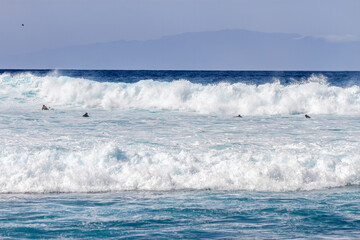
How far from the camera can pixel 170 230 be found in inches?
338

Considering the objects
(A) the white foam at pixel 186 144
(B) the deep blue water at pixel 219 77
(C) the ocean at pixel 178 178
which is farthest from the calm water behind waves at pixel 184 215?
(B) the deep blue water at pixel 219 77

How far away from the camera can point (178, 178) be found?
1213cm

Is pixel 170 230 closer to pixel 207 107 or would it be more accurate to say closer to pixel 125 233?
pixel 125 233

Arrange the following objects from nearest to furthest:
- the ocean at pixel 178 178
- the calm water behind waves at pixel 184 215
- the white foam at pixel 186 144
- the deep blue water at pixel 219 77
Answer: the calm water behind waves at pixel 184 215 → the ocean at pixel 178 178 → the white foam at pixel 186 144 → the deep blue water at pixel 219 77

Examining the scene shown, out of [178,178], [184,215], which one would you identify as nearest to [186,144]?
[178,178]

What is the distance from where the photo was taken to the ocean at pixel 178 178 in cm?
882

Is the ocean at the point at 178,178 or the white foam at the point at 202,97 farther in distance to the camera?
the white foam at the point at 202,97

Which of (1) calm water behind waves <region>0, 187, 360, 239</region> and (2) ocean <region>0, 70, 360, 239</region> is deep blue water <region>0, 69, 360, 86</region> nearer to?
(2) ocean <region>0, 70, 360, 239</region>

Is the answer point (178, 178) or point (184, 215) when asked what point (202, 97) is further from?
point (184, 215)

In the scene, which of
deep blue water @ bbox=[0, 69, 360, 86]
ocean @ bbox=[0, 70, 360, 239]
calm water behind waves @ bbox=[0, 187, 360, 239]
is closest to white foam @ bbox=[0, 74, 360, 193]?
ocean @ bbox=[0, 70, 360, 239]

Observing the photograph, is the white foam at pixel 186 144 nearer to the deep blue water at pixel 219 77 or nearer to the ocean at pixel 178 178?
the ocean at pixel 178 178

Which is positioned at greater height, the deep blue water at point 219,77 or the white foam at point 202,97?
the deep blue water at point 219,77

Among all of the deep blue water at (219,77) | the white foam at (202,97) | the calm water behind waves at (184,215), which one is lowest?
the calm water behind waves at (184,215)

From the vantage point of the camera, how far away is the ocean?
882cm
